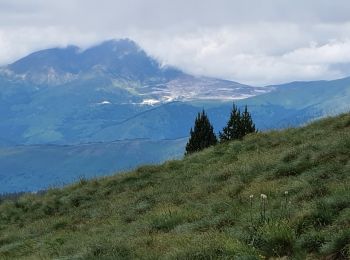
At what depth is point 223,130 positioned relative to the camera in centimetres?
3675

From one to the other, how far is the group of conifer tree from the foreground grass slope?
38.6ft

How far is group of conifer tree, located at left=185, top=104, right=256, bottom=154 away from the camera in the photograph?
35812 mm

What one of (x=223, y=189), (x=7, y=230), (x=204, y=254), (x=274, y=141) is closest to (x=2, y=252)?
(x=7, y=230)

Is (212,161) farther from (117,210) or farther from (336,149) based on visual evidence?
(336,149)

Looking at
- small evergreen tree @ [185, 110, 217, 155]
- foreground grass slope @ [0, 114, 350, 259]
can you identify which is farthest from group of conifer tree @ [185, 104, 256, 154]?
foreground grass slope @ [0, 114, 350, 259]

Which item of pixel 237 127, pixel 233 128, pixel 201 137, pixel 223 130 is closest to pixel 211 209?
pixel 237 127

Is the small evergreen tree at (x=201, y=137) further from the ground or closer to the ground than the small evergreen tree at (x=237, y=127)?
closer to the ground

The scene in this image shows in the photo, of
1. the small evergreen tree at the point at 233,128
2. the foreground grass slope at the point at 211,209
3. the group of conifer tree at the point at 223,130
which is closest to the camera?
the foreground grass slope at the point at 211,209

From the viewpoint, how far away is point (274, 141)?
21.6 m

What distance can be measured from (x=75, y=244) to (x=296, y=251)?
6.21 meters

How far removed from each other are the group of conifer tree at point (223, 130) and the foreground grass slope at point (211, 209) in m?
11.8

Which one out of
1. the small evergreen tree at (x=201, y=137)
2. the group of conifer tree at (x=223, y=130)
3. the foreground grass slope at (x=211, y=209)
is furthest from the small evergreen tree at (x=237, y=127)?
the foreground grass slope at (x=211, y=209)

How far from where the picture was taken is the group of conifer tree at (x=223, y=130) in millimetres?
35812

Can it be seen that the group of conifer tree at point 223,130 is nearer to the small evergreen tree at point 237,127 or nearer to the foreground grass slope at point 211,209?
the small evergreen tree at point 237,127
